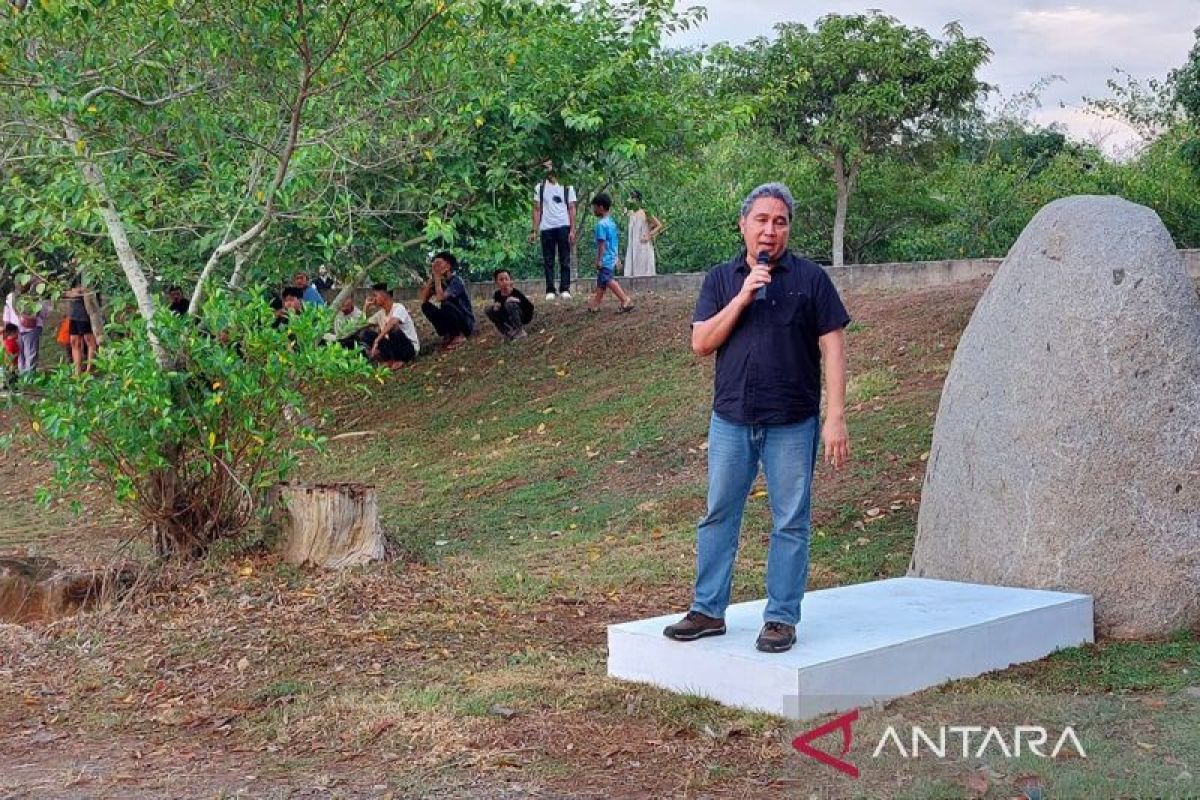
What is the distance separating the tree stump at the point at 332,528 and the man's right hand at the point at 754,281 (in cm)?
363

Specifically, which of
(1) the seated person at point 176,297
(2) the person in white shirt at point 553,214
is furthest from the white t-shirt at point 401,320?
(1) the seated person at point 176,297

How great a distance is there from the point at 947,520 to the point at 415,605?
2734 mm

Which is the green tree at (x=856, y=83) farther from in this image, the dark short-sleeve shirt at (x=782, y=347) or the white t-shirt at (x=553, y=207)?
the dark short-sleeve shirt at (x=782, y=347)

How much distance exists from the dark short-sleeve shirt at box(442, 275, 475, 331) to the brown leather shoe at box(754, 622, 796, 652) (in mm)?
12578

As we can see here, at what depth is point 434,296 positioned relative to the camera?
1783 cm

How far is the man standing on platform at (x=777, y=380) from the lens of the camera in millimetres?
5141

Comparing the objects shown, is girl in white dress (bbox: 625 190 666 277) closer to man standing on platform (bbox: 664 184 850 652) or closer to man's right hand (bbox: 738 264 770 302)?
man standing on platform (bbox: 664 184 850 652)

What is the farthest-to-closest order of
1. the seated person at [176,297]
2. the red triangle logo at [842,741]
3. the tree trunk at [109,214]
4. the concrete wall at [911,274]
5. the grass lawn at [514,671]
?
the concrete wall at [911,274]
the seated person at [176,297]
the tree trunk at [109,214]
the grass lawn at [514,671]
the red triangle logo at [842,741]

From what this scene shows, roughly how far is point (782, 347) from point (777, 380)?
12 cm

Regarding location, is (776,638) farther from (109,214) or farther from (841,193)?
(841,193)

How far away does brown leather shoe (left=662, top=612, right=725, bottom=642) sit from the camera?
540 centimetres

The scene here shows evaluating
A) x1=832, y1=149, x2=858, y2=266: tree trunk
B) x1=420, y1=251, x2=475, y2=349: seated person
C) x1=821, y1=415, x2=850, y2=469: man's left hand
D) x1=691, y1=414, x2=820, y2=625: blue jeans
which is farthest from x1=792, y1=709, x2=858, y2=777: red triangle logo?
x1=832, y1=149, x2=858, y2=266: tree trunk

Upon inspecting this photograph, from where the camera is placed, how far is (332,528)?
7.93 m

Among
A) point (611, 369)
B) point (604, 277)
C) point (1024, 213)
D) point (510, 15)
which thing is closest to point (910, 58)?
point (1024, 213)
